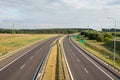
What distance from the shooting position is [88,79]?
25000 mm

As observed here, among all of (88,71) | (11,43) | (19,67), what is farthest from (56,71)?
(11,43)

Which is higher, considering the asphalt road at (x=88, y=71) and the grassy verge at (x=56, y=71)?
the grassy verge at (x=56, y=71)

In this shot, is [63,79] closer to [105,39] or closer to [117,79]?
[117,79]

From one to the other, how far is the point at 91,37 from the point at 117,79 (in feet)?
364

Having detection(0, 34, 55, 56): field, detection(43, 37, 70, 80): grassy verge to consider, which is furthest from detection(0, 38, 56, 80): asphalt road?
detection(0, 34, 55, 56): field

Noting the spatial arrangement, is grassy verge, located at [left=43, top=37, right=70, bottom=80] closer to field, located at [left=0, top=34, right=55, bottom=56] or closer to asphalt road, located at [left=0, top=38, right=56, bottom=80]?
asphalt road, located at [left=0, top=38, right=56, bottom=80]

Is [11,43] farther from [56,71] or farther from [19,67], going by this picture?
[56,71]

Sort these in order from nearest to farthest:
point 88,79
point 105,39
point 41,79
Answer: point 41,79
point 88,79
point 105,39

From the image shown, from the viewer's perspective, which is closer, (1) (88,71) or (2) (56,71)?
(2) (56,71)

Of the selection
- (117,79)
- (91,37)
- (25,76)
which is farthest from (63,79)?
(91,37)

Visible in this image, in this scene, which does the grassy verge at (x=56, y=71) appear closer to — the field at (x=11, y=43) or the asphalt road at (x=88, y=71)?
the asphalt road at (x=88, y=71)

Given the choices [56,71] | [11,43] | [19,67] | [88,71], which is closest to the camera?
[56,71]

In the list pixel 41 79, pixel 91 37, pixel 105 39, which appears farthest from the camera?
pixel 91 37

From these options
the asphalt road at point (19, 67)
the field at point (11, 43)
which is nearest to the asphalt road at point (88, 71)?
the asphalt road at point (19, 67)
